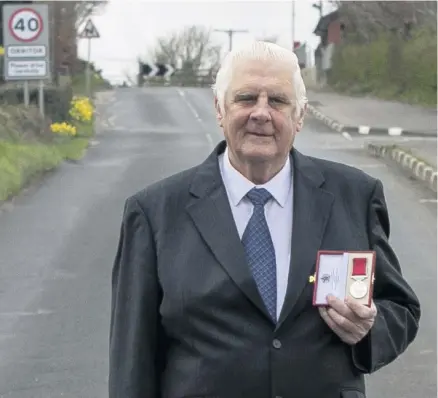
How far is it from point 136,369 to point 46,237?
8.74m

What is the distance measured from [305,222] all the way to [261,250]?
15 cm

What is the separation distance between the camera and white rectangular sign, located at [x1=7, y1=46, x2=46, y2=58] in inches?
802

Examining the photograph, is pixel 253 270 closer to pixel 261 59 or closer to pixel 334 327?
pixel 334 327

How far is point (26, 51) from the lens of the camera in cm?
2047

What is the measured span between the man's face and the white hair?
17mm

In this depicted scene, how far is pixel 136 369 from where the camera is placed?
9.65 ft

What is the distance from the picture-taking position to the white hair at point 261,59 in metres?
2.88

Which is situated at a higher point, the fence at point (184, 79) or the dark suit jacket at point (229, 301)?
Answer: the dark suit jacket at point (229, 301)

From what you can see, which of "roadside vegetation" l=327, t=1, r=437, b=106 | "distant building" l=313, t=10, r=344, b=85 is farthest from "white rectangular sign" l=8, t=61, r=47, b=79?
"distant building" l=313, t=10, r=344, b=85

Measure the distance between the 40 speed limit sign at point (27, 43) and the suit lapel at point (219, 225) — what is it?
702 inches

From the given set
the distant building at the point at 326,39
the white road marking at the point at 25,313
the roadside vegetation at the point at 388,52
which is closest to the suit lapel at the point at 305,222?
the white road marking at the point at 25,313

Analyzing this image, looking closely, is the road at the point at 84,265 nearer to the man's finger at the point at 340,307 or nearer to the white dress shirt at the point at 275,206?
the white dress shirt at the point at 275,206

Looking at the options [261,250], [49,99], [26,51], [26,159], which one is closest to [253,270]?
[261,250]

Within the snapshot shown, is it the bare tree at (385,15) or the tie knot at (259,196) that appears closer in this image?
the tie knot at (259,196)
